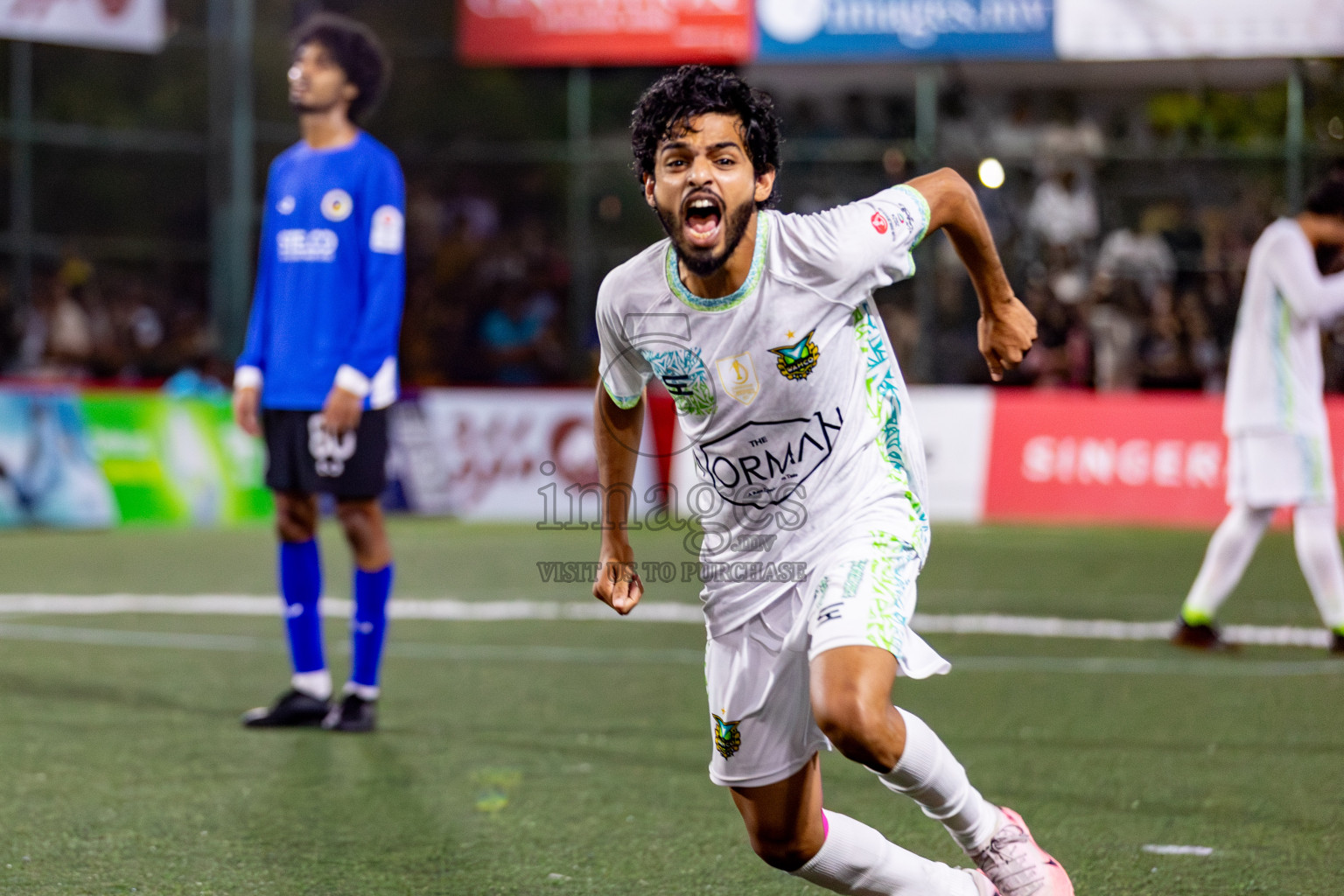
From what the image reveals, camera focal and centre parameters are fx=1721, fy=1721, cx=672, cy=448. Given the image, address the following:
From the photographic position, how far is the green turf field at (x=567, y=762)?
14.7ft

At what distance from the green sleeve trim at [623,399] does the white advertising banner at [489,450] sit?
9.90 meters

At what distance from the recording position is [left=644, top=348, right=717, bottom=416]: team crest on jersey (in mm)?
3717

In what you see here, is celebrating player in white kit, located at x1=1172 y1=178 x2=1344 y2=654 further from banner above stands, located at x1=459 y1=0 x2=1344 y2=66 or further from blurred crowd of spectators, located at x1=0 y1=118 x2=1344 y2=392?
banner above stands, located at x1=459 y1=0 x2=1344 y2=66

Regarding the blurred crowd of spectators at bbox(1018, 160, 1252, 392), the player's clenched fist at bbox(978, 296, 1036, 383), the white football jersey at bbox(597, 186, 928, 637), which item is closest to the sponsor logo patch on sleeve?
the white football jersey at bbox(597, 186, 928, 637)

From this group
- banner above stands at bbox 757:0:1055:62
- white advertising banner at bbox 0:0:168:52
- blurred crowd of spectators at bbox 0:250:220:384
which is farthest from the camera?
banner above stands at bbox 757:0:1055:62

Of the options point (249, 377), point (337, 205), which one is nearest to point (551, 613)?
point (249, 377)

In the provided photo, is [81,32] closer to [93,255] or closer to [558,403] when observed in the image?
[93,255]

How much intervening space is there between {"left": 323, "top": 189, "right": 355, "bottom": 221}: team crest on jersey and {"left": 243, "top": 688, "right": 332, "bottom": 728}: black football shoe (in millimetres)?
1764

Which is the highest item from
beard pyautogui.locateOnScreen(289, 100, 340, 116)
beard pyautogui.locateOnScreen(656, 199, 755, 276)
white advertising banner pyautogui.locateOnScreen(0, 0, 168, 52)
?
white advertising banner pyautogui.locateOnScreen(0, 0, 168, 52)

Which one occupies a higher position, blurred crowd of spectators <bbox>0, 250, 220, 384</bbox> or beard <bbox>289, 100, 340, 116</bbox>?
beard <bbox>289, 100, 340, 116</bbox>

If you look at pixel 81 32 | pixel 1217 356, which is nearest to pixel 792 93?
pixel 1217 356

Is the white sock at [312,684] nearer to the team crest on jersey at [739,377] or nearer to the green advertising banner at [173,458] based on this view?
the team crest on jersey at [739,377]

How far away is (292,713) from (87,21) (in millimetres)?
12668

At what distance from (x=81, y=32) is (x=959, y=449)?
9694mm
